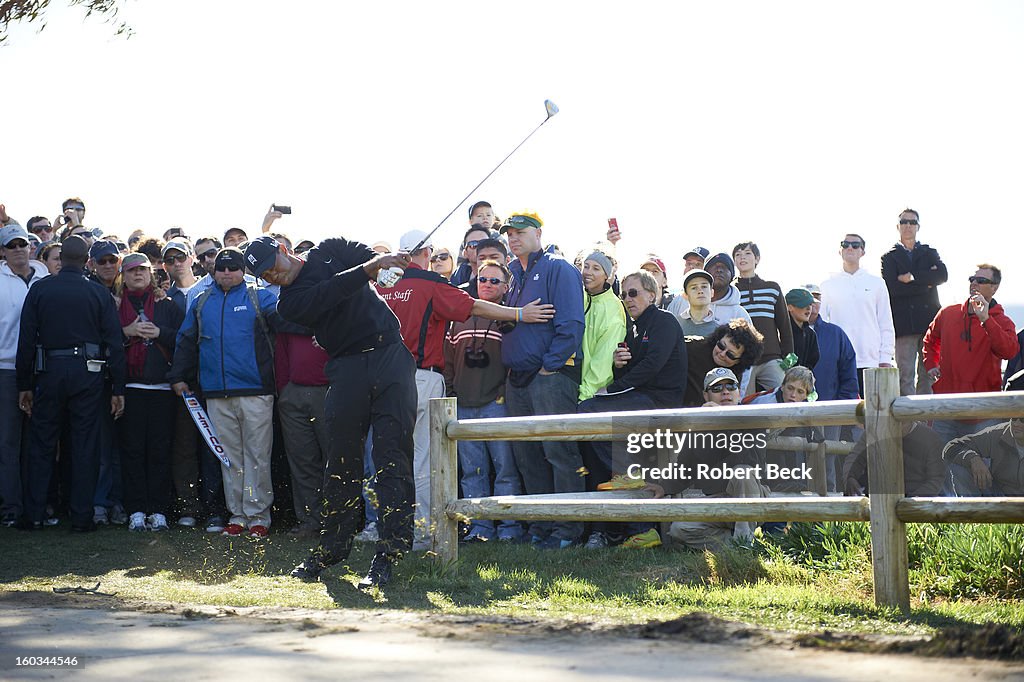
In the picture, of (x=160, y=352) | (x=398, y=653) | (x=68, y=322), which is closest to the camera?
(x=398, y=653)

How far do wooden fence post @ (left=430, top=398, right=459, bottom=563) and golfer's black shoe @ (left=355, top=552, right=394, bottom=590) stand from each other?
18.3 inches

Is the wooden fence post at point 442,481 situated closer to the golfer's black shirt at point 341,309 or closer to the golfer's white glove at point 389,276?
the golfer's black shirt at point 341,309

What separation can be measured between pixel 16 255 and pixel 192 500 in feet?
9.37

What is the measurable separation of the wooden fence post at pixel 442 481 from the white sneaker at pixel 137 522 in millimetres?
3886

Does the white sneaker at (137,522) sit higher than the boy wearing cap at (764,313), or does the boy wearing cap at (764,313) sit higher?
the boy wearing cap at (764,313)

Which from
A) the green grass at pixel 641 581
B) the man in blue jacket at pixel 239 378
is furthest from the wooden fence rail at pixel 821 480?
the man in blue jacket at pixel 239 378

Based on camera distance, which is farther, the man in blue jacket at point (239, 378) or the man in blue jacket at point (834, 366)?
the man in blue jacket at point (834, 366)

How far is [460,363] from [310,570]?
2.83 m

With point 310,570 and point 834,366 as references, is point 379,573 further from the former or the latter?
point 834,366

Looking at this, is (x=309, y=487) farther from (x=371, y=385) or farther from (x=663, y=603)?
(x=663, y=603)

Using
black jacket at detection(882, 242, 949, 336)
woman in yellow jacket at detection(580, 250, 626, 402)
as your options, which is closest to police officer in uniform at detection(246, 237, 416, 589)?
woman in yellow jacket at detection(580, 250, 626, 402)

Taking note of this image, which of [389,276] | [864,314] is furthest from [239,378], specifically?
[864,314]

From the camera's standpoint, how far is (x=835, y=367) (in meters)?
11.0

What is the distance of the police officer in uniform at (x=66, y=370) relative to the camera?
10.8m
